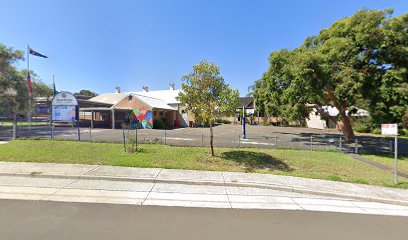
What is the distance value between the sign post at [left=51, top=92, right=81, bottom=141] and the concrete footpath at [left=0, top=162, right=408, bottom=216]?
20.7ft

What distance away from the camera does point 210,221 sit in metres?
4.31

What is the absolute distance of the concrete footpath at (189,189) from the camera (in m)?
5.36

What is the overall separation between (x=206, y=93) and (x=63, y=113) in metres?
10.6

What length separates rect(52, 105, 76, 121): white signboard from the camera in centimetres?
1398

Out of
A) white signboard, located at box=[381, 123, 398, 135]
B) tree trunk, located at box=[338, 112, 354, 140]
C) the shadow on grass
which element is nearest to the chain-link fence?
tree trunk, located at box=[338, 112, 354, 140]

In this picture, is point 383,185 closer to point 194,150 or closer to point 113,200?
point 194,150

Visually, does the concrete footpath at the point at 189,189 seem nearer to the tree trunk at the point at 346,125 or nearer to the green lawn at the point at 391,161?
the green lawn at the point at 391,161

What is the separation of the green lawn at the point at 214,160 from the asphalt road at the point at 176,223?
3.60m

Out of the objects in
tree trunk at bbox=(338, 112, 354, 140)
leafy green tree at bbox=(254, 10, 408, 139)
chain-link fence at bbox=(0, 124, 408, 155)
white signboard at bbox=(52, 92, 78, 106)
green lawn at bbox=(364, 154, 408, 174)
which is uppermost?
leafy green tree at bbox=(254, 10, 408, 139)

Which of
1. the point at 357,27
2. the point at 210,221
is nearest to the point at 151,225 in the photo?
the point at 210,221

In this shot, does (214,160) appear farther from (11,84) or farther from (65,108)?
(11,84)

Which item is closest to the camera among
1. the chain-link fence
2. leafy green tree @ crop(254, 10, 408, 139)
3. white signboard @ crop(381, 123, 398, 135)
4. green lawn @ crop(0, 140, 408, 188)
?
white signboard @ crop(381, 123, 398, 135)

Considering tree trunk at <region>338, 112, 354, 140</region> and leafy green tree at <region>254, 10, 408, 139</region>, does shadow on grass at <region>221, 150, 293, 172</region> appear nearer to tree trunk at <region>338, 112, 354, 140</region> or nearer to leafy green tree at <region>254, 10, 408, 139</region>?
leafy green tree at <region>254, 10, 408, 139</region>

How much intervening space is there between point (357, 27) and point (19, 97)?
32.8 metres
